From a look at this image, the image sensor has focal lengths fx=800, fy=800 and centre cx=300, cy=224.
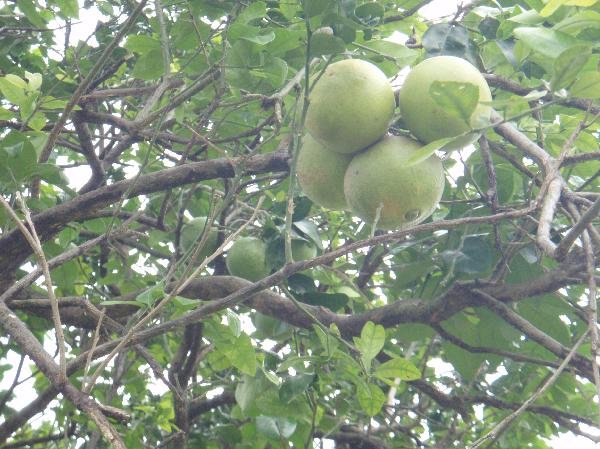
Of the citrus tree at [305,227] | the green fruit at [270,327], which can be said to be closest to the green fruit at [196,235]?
the citrus tree at [305,227]

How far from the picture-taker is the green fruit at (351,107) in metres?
1.65

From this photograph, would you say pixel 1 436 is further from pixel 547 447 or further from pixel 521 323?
pixel 547 447

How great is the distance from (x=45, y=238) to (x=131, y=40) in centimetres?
63

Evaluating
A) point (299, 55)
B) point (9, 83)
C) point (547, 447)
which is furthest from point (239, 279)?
point (547, 447)

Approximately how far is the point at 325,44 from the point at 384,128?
0.22 metres

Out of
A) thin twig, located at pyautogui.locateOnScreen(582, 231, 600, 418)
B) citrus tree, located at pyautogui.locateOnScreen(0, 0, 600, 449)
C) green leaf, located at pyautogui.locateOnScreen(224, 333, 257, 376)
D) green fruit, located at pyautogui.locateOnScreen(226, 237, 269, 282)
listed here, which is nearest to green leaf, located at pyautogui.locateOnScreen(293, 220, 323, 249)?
citrus tree, located at pyautogui.locateOnScreen(0, 0, 600, 449)

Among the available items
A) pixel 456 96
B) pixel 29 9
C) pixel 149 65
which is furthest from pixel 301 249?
pixel 29 9

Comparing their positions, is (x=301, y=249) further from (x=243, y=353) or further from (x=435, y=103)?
(x=435, y=103)

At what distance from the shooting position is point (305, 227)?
7.51 ft

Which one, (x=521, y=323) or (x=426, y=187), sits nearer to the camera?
(x=426, y=187)

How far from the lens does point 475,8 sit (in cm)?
219

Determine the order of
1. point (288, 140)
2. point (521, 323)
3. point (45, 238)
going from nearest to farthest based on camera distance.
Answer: point (521, 323) → point (288, 140) → point (45, 238)

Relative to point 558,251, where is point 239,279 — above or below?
below

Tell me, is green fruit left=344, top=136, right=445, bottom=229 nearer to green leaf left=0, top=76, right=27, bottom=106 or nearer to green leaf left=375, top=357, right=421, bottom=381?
green leaf left=375, top=357, right=421, bottom=381
